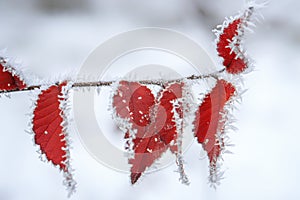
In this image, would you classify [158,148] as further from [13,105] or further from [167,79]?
[13,105]

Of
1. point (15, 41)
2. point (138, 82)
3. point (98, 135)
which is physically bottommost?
point (138, 82)

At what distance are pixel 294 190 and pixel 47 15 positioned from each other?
56.2 inches

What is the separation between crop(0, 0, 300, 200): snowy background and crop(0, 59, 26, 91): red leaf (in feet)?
2.65

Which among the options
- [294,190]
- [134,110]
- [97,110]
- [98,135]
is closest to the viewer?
[134,110]

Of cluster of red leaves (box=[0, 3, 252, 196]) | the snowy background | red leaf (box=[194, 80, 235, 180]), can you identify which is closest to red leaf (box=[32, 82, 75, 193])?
cluster of red leaves (box=[0, 3, 252, 196])

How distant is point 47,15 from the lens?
1983 mm

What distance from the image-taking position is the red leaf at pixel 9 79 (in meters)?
0.59

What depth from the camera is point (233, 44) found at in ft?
1.83

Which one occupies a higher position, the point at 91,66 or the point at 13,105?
the point at 91,66

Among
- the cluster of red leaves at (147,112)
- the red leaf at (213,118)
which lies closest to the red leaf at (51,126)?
the cluster of red leaves at (147,112)

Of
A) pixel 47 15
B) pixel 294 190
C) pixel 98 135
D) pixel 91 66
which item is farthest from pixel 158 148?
pixel 47 15

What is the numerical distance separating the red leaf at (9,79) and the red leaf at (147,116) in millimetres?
155

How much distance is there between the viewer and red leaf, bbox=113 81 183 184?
57cm

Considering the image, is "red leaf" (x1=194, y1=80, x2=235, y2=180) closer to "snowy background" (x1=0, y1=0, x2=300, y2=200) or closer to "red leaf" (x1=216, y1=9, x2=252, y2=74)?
"red leaf" (x1=216, y1=9, x2=252, y2=74)
